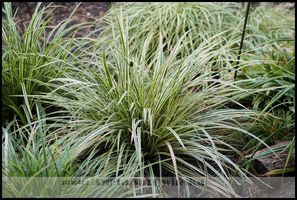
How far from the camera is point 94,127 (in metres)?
2.34

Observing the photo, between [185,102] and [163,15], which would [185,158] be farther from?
[163,15]

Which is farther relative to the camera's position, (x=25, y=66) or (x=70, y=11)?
(x=70, y=11)

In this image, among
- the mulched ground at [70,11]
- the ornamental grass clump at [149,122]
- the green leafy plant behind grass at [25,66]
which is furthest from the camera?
the mulched ground at [70,11]

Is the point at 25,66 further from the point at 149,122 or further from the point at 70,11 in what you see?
the point at 70,11

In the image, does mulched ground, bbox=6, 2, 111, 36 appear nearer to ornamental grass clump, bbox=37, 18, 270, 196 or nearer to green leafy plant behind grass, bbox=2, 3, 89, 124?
green leafy plant behind grass, bbox=2, 3, 89, 124

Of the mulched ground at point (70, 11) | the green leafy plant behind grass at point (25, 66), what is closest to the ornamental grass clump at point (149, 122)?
the green leafy plant behind grass at point (25, 66)

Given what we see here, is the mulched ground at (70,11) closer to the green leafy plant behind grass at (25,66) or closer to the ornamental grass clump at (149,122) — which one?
the green leafy plant behind grass at (25,66)

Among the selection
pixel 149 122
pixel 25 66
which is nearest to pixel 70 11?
pixel 25 66

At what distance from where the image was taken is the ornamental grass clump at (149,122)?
2.26 m

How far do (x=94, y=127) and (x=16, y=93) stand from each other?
25.5 inches

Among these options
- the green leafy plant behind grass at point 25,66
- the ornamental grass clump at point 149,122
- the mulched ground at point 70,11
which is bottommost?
the ornamental grass clump at point 149,122

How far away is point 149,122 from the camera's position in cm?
229

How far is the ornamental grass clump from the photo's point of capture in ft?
7.41

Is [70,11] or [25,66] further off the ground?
[70,11]
